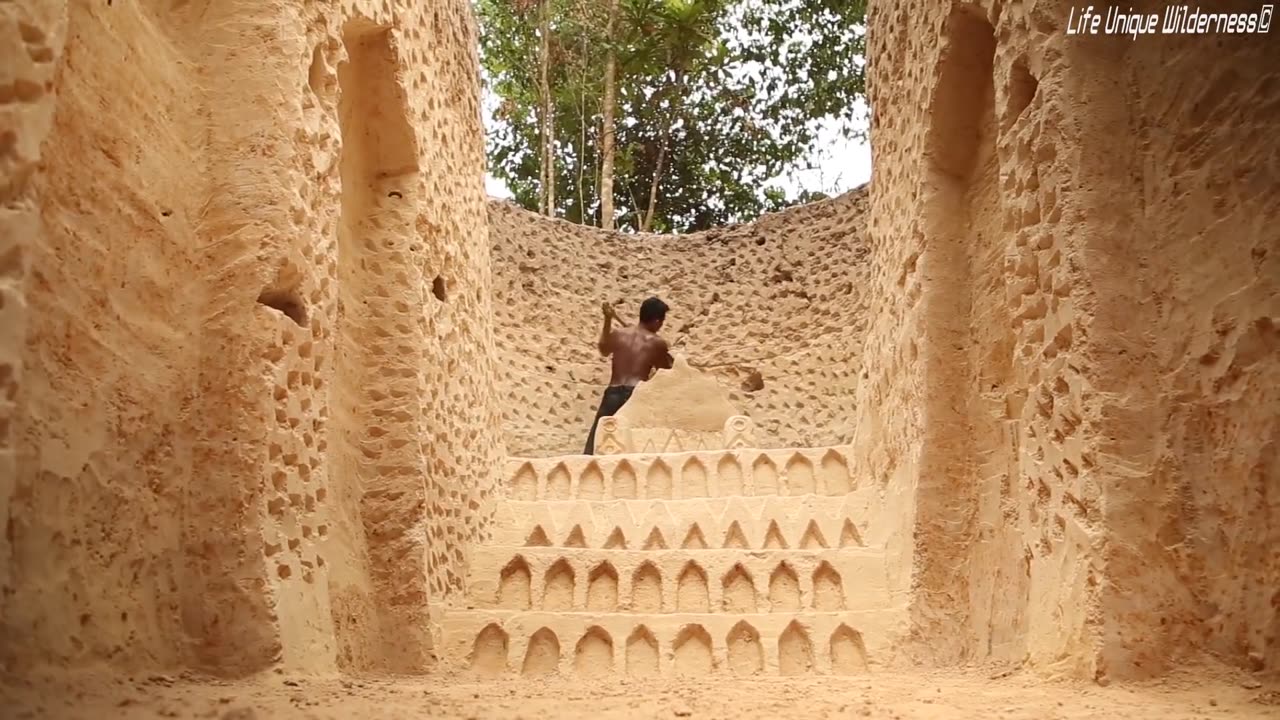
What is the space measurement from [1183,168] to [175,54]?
2707 mm

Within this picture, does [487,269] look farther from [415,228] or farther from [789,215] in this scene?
[789,215]

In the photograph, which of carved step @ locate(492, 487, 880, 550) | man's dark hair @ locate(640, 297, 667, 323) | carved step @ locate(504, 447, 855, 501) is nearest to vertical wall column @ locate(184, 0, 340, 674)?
carved step @ locate(492, 487, 880, 550)

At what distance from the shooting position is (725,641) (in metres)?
3.79

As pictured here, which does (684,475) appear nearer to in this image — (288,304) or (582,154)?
(288,304)

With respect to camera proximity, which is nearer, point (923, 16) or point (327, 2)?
point (327, 2)

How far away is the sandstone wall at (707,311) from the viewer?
24.9 ft

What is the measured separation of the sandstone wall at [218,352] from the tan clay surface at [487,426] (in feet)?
0.04

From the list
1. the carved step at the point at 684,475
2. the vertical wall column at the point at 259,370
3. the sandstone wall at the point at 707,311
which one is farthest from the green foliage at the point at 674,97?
the vertical wall column at the point at 259,370

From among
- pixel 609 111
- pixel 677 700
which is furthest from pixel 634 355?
pixel 677 700

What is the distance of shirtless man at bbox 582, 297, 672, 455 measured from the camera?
7.09 metres

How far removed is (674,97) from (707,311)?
3633 millimetres

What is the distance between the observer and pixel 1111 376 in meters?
2.78

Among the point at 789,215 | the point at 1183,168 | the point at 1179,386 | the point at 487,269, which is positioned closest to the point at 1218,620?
the point at 1179,386

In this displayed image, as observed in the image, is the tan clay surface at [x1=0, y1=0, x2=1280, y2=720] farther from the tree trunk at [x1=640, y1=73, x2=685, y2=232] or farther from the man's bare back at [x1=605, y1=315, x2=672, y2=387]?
the tree trunk at [x1=640, y1=73, x2=685, y2=232]
